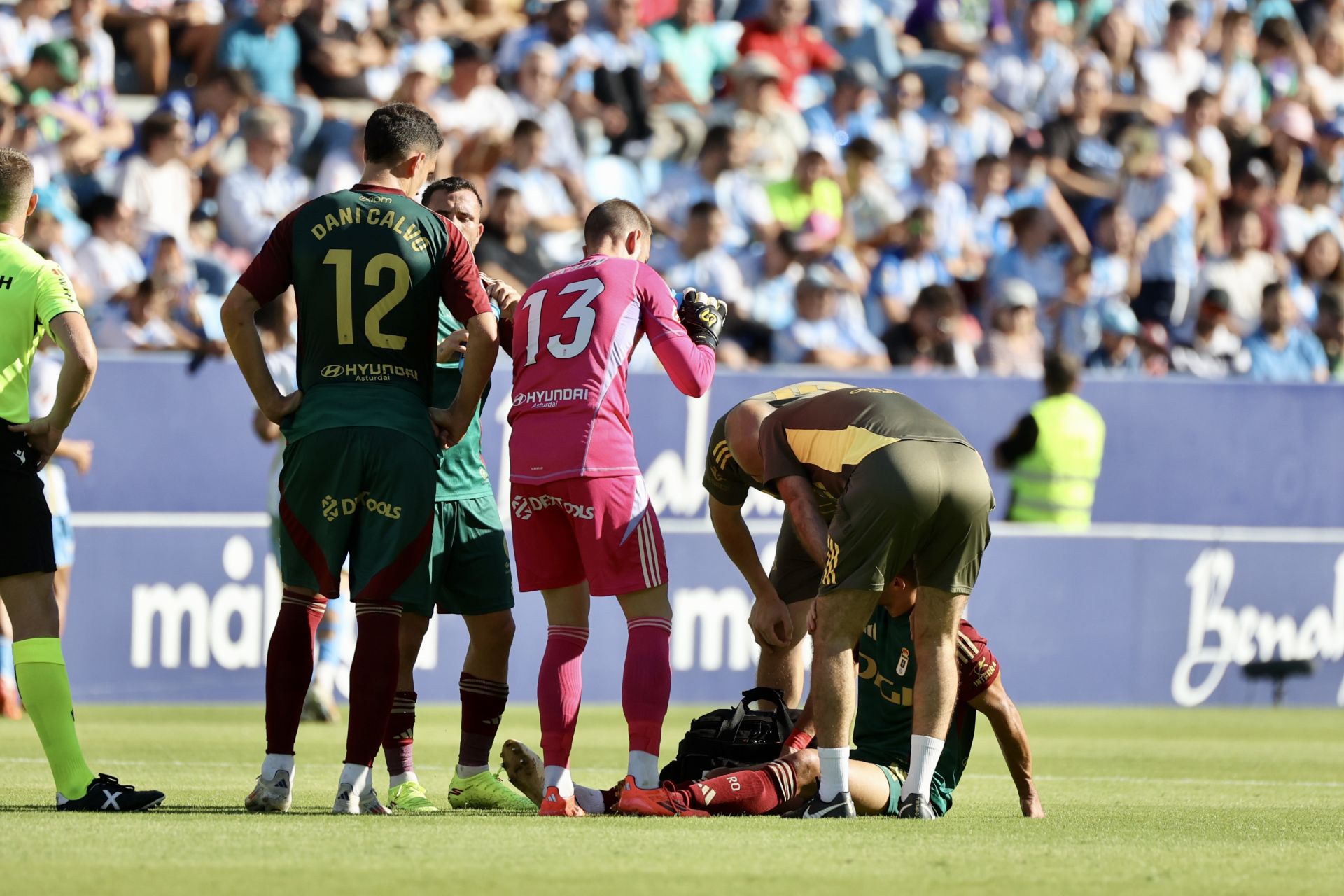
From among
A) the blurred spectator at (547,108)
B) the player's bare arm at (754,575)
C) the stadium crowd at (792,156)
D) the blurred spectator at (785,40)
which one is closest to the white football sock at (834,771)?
the player's bare arm at (754,575)

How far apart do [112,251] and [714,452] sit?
8.11 meters

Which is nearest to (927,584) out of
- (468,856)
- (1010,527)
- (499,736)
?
(468,856)

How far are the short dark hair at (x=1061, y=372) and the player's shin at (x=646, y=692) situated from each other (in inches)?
322

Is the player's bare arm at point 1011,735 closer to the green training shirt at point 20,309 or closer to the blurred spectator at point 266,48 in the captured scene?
the green training shirt at point 20,309

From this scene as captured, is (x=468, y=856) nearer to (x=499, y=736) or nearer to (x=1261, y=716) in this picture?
(x=499, y=736)

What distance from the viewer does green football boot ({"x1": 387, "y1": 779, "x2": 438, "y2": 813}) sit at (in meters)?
7.03

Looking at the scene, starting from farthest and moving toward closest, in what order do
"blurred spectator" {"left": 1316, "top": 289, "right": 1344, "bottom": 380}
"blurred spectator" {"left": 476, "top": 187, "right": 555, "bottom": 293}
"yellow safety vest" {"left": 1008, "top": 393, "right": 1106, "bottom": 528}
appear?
"blurred spectator" {"left": 1316, "top": 289, "right": 1344, "bottom": 380} → "blurred spectator" {"left": 476, "top": 187, "right": 555, "bottom": 293} → "yellow safety vest" {"left": 1008, "top": 393, "right": 1106, "bottom": 528}

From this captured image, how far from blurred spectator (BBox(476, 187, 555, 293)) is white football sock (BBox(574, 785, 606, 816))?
8.33 meters

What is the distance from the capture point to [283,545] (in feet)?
21.5

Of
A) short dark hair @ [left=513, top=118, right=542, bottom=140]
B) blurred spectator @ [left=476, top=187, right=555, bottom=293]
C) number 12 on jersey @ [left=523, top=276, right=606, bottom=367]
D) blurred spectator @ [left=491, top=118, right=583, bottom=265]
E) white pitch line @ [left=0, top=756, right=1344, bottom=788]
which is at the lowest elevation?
white pitch line @ [left=0, top=756, right=1344, bottom=788]

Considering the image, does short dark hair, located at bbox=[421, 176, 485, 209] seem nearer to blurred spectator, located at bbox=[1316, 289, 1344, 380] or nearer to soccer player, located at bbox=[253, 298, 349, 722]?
soccer player, located at bbox=[253, 298, 349, 722]

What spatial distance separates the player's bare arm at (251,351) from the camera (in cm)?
652

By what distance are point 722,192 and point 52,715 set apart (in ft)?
36.6

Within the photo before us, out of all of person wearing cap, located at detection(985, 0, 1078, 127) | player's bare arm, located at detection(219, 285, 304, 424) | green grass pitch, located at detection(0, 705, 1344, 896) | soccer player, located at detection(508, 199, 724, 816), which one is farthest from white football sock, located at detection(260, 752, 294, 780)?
person wearing cap, located at detection(985, 0, 1078, 127)
